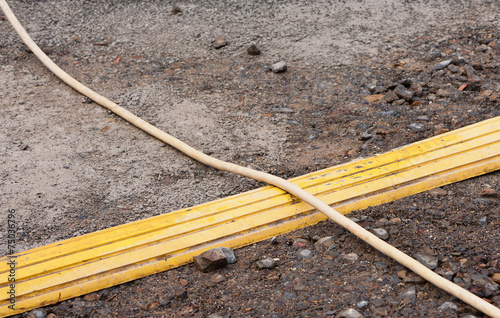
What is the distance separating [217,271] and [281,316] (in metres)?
0.35

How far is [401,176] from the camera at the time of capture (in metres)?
2.15

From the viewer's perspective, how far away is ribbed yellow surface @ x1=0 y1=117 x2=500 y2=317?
1.77 meters

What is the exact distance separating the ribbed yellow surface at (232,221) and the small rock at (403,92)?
0.50 metres

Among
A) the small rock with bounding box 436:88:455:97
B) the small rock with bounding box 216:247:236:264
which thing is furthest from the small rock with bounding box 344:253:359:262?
the small rock with bounding box 436:88:455:97

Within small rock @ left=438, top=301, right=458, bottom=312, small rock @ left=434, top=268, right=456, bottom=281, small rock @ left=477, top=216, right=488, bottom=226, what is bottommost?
small rock @ left=434, top=268, right=456, bottom=281

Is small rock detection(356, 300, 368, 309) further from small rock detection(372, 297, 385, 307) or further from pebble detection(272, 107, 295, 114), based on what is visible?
pebble detection(272, 107, 295, 114)

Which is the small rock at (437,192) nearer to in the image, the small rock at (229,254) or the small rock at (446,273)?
the small rock at (446,273)

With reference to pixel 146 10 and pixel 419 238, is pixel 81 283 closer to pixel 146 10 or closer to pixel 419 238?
pixel 419 238

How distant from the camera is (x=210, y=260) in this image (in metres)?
1.82

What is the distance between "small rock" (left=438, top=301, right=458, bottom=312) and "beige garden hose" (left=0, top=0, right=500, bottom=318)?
1.8 inches

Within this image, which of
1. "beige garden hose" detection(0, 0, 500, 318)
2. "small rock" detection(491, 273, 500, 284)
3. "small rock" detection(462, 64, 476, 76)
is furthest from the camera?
"small rock" detection(462, 64, 476, 76)

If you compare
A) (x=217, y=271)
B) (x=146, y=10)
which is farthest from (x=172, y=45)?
(x=217, y=271)

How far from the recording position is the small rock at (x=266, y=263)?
1.84m

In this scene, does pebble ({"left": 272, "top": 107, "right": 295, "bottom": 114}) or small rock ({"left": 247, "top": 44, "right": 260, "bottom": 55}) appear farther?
small rock ({"left": 247, "top": 44, "right": 260, "bottom": 55})
